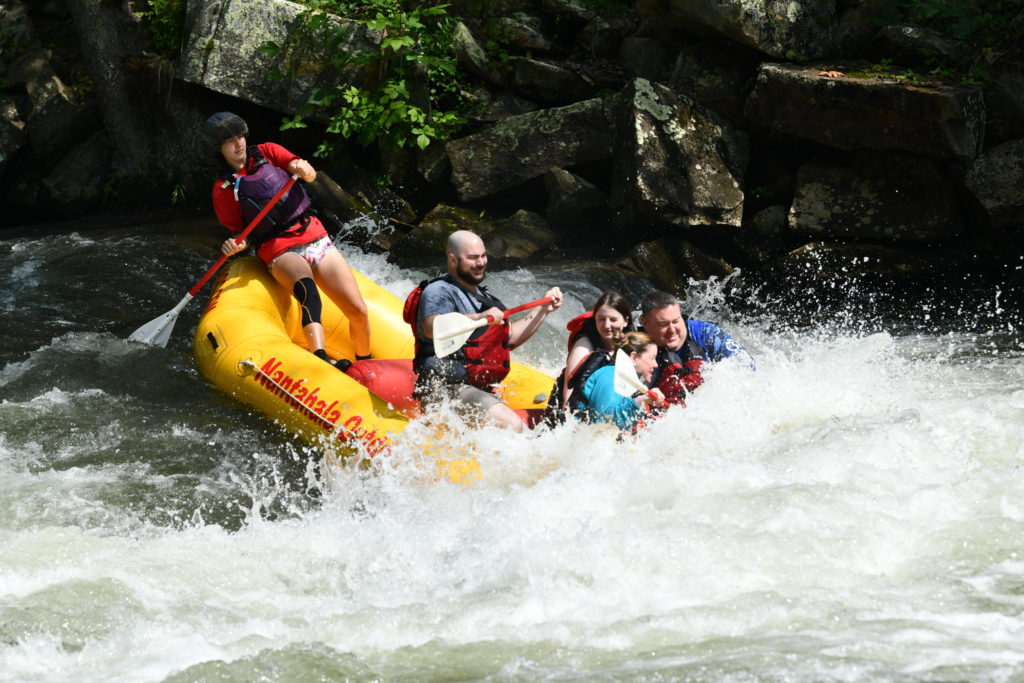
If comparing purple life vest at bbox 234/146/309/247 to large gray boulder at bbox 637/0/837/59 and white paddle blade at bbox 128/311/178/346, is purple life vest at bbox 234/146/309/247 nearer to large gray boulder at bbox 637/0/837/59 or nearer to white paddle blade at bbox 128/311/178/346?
white paddle blade at bbox 128/311/178/346

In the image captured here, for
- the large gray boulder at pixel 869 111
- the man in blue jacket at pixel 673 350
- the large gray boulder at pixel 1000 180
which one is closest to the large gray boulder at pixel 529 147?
the large gray boulder at pixel 869 111

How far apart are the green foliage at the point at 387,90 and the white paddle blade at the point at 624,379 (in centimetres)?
439

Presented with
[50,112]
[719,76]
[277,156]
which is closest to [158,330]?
[277,156]

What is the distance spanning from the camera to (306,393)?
464 cm

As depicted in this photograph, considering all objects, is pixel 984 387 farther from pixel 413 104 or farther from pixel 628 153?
pixel 413 104

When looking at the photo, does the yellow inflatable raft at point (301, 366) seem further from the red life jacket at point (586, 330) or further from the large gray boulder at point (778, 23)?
the large gray boulder at point (778, 23)

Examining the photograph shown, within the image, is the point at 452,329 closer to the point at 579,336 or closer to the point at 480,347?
the point at 480,347

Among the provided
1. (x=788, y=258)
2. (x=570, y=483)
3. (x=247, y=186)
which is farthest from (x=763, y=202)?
(x=570, y=483)

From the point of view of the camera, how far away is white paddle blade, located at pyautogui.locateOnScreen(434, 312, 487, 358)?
168 inches

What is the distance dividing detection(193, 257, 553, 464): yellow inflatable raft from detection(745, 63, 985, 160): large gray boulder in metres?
3.28

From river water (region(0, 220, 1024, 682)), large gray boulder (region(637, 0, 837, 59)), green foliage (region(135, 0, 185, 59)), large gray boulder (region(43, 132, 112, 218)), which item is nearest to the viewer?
river water (region(0, 220, 1024, 682))

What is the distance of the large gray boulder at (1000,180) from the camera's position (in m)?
6.95

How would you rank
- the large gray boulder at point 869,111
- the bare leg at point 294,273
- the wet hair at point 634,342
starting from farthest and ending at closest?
the large gray boulder at point 869,111
the bare leg at point 294,273
the wet hair at point 634,342

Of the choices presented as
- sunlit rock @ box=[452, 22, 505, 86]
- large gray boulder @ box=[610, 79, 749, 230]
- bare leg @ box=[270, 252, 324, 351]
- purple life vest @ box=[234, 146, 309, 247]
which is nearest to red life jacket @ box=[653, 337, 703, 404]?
bare leg @ box=[270, 252, 324, 351]
